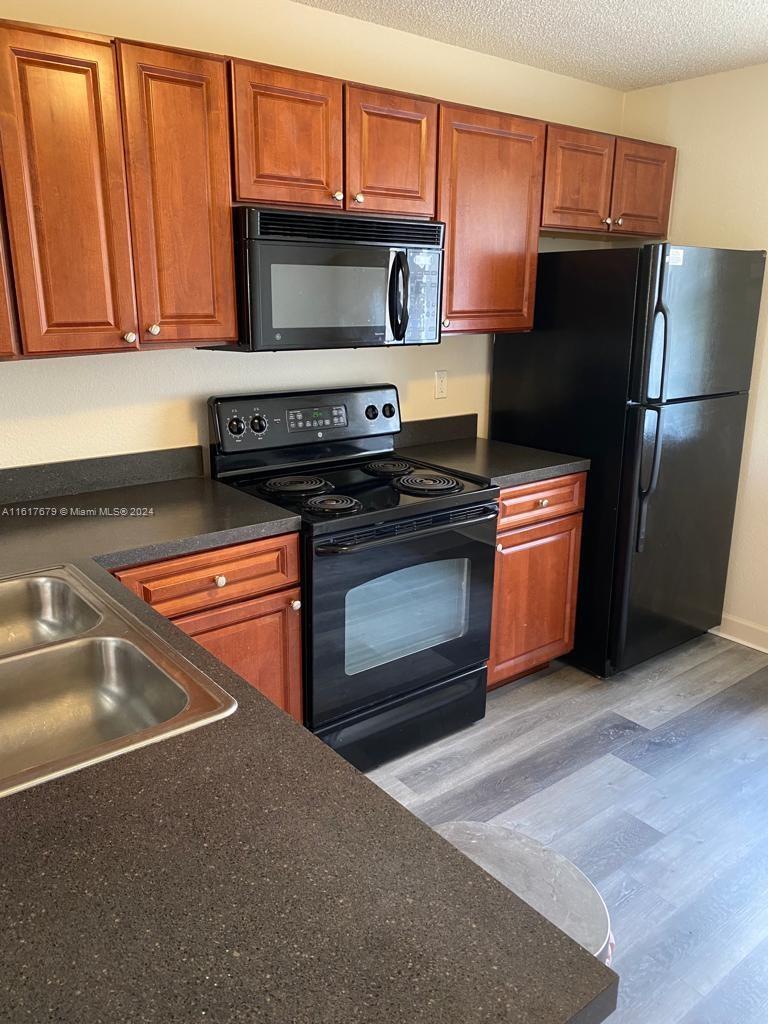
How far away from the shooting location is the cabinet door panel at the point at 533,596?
282 centimetres

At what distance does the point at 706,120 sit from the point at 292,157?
1.97 meters

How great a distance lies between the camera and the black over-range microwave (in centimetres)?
217

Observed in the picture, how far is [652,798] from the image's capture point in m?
2.40

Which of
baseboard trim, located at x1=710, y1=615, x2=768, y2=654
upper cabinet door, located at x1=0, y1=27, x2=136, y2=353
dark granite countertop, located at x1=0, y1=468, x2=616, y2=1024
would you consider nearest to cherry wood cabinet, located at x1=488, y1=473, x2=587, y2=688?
baseboard trim, located at x1=710, y1=615, x2=768, y2=654

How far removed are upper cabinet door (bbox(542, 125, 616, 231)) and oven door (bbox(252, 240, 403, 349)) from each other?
2.58 ft

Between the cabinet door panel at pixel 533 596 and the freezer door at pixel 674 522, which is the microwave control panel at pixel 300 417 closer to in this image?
the cabinet door panel at pixel 533 596

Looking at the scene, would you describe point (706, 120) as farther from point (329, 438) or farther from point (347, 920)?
point (347, 920)

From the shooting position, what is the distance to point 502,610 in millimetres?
2834

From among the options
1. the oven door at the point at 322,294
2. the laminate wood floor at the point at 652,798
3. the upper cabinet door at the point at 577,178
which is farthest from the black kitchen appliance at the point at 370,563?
the upper cabinet door at the point at 577,178

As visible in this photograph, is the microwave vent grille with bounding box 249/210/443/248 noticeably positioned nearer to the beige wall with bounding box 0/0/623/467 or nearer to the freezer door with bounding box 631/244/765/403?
the beige wall with bounding box 0/0/623/467

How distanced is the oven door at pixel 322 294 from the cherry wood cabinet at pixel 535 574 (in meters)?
0.78

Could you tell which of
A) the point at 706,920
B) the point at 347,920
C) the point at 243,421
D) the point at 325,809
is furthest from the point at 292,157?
the point at 706,920

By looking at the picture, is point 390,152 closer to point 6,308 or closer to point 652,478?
point 6,308

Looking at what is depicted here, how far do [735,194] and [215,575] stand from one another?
8.64 feet
